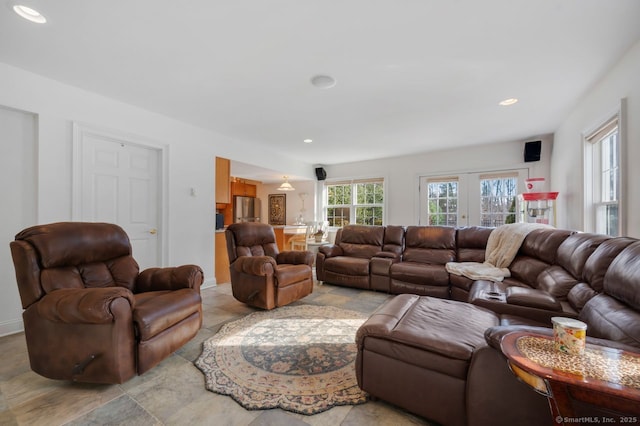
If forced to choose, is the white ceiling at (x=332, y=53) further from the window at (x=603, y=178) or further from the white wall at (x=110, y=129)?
the window at (x=603, y=178)

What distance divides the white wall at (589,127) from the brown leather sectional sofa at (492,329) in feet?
1.84

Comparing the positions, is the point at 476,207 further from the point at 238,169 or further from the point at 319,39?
the point at 238,169

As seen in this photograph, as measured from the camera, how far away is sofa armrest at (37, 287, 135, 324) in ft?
4.97

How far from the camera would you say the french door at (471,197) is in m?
4.71

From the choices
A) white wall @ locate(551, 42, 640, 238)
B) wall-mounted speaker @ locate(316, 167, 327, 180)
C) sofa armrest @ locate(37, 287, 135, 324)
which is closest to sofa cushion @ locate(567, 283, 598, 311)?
white wall @ locate(551, 42, 640, 238)

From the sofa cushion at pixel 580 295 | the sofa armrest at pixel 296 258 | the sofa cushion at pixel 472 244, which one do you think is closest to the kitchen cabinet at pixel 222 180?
the sofa armrest at pixel 296 258

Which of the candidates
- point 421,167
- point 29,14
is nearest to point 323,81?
point 29,14

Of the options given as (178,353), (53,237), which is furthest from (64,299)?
(178,353)

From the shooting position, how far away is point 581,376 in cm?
74

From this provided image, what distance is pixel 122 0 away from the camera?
5.32 feet

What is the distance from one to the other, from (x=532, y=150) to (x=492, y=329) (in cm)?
448

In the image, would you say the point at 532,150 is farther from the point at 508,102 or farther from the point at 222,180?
the point at 222,180

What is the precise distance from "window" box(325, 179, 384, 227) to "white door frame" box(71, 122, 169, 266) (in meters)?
4.01

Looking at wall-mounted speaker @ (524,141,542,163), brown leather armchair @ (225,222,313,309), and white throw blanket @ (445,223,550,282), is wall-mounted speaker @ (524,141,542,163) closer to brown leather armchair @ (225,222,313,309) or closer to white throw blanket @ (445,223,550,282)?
white throw blanket @ (445,223,550,282)
